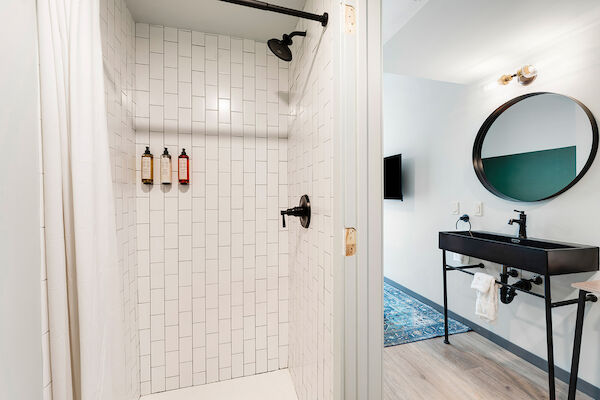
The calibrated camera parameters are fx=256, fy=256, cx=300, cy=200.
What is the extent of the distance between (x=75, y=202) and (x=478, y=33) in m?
2.58

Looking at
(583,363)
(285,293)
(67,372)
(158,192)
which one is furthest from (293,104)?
(583,363)

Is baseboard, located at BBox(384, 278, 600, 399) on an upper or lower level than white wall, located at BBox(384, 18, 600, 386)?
lower

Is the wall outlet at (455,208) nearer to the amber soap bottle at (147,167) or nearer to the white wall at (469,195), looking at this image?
the white wall at (469,195)

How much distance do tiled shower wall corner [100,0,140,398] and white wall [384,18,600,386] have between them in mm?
2806

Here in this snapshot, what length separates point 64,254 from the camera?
0.77 metres

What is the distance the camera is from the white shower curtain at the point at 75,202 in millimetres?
748

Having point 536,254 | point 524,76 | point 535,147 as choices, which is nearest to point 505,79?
point 524,76

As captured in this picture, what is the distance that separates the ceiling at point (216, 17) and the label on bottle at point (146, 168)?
0.86m

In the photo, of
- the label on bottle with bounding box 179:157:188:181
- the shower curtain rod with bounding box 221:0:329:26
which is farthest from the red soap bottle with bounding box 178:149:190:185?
the shower curtain rod with bounding box 221:0:329:26

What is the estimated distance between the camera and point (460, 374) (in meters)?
1.89

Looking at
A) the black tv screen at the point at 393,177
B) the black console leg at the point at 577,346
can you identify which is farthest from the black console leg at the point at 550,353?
the black tv screen at the point at 393,177

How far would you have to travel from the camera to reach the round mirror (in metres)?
1.73

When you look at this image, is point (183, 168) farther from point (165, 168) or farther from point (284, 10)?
point (284, 10)

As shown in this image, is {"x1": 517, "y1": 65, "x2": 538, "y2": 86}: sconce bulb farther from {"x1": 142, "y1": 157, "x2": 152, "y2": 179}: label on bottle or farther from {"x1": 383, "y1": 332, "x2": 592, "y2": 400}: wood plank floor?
{"x1": 142, "y1": 157, "x2": 152, "y2": 179}: label on bottle
